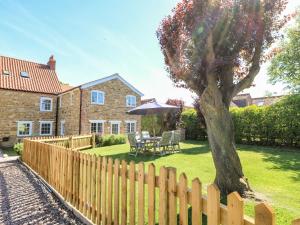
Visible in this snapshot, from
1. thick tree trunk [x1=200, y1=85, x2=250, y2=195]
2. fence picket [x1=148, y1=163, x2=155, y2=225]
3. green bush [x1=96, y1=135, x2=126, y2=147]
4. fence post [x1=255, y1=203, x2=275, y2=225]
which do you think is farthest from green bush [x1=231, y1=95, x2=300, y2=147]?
fence post [x1=255, y1=203, x2=275, y2=225]

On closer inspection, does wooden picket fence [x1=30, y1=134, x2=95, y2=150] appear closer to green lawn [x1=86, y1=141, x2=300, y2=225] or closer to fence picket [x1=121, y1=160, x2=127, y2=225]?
green lawn [x1=86, y1=141, x2=300, y2=225]

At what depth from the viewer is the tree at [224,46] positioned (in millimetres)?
4980

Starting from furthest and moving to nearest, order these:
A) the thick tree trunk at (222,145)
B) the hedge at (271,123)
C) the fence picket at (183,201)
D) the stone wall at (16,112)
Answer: the stone wall at (16,112) → the hedge at (271,123) → the thick tree trunk at (222,145) → the fence picket at (183,201)

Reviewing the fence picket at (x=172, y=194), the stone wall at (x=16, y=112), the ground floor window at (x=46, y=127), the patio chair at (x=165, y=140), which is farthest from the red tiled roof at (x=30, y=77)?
the fence picket at (x=172, y=194)

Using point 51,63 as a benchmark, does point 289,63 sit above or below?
below

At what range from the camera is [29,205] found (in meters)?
4.82

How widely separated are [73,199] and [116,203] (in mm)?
1801

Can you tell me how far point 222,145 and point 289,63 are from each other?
1954 centimetres

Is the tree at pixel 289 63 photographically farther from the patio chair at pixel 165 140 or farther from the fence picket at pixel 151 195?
the fence picket at pixel 151 195

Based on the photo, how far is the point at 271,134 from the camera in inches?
595

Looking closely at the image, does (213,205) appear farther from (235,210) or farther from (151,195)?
(151,195)

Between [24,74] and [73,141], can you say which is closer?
[73,141]

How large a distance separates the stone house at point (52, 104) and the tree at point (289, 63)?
15.4m

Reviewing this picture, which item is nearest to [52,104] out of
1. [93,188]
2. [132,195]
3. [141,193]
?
[93,188]
